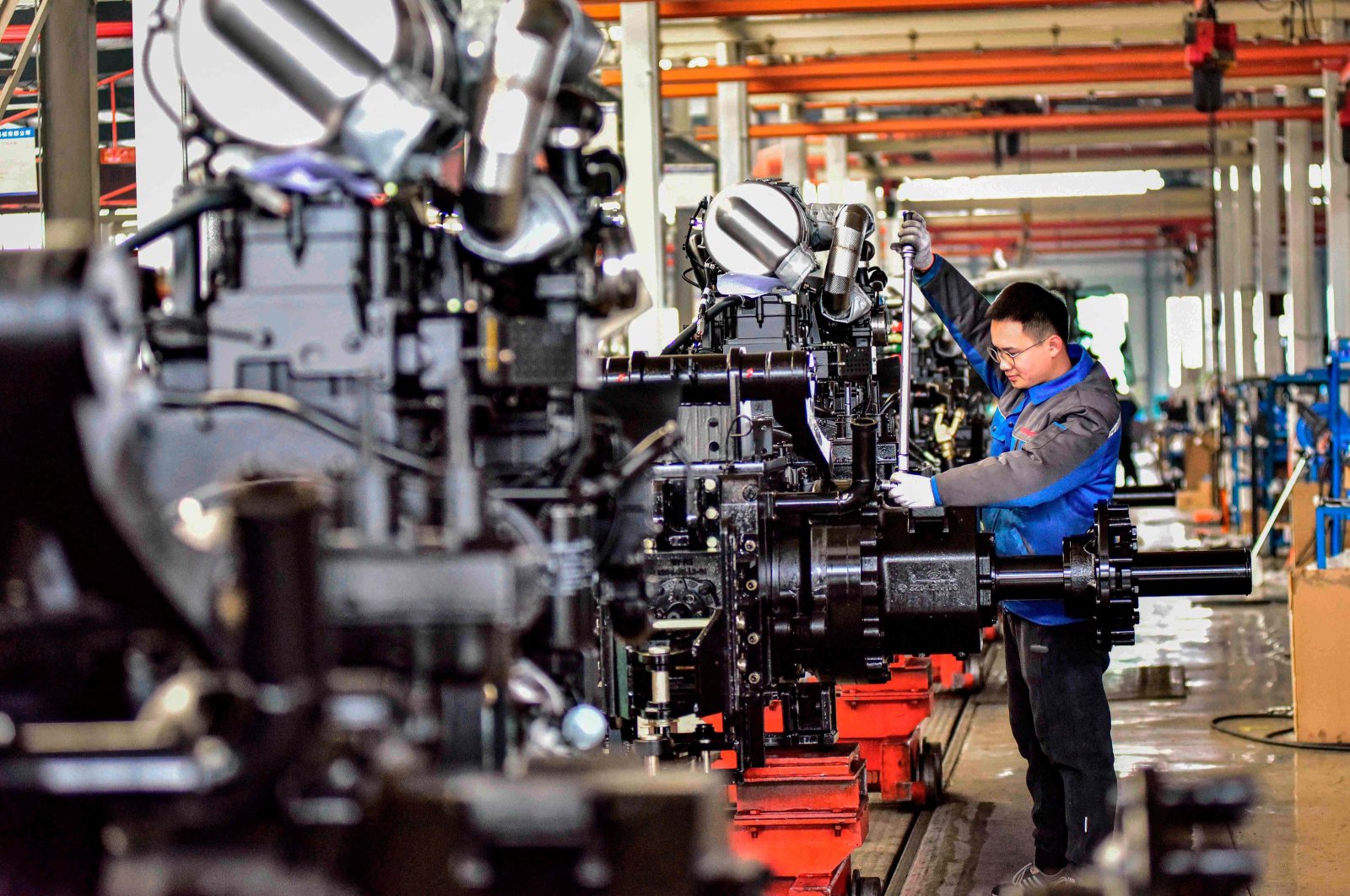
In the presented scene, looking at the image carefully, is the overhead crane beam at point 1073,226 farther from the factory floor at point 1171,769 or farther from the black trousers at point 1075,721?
the black trousers at point 1075,721

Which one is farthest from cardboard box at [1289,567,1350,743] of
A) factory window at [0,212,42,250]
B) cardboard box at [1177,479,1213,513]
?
cardboard box at [1177,479,1213,513]

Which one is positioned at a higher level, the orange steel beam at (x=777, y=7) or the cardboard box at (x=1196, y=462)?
the orange steel beam at (x=777, y=7)

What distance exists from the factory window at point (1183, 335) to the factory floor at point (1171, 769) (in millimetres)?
16439

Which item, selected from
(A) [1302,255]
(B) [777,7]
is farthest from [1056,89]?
(B) [777,7]

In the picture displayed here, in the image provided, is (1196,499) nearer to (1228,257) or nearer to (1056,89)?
(1228,257)

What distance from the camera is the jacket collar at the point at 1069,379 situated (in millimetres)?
3135

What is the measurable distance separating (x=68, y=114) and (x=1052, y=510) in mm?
2581

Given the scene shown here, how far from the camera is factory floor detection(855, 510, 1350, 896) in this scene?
12.3 ft

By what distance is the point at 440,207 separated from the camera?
174 cm

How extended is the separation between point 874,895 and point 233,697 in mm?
2288

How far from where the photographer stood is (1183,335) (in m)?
24.0

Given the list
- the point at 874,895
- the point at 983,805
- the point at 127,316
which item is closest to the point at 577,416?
the point at 127,316

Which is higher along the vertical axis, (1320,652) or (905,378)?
(905,378)

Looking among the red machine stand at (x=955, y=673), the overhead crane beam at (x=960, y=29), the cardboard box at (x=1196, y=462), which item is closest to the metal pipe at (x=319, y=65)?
the red machine stand at (x=955, y=673)
